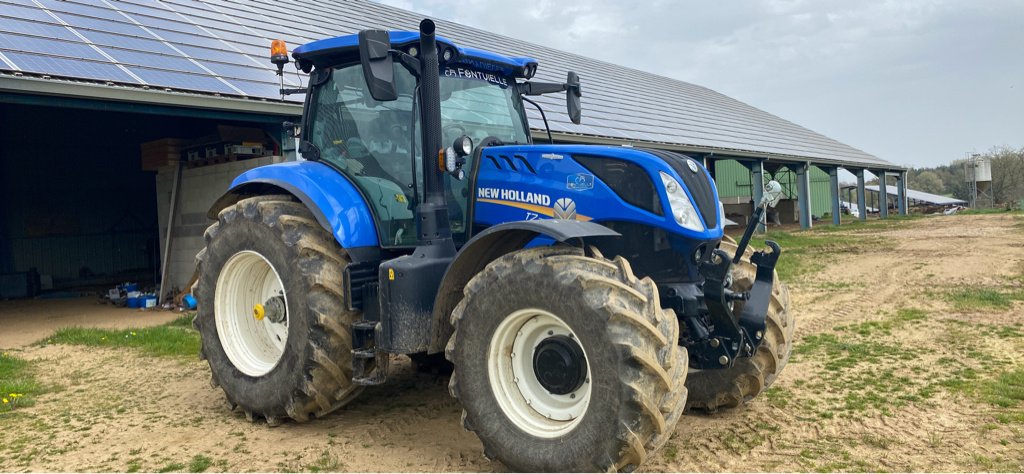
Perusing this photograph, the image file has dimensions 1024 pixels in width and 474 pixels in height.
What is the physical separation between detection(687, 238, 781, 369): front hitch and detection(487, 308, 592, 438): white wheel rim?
31.5 inches

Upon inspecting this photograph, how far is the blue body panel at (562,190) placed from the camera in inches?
145

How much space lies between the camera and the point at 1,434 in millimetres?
4504

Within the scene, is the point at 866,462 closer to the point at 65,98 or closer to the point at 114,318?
the point at 65,98

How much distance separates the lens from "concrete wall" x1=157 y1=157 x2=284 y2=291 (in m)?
10.6

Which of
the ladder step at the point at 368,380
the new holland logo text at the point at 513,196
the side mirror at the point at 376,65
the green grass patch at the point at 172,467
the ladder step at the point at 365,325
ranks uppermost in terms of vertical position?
the side mirror at the point at 376,65

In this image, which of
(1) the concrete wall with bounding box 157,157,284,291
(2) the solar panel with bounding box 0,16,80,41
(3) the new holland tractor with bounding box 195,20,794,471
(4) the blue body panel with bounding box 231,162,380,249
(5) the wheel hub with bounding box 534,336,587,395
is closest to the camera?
(3) the new holland tractor with bounding box 195,20,794,471

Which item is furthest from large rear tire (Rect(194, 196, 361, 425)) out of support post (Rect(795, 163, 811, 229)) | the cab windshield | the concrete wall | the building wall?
the building wall

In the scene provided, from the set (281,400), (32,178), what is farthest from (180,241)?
(281,400)

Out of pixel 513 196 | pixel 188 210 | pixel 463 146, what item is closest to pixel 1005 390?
pixel 513 196

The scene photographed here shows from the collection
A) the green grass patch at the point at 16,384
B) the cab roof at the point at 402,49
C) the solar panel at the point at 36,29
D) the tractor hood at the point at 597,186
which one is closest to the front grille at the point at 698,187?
the tractor hood at the point at 597,186

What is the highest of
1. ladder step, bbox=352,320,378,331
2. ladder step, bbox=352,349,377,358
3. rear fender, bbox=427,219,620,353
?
rear fender, bbox=427,219,620,353

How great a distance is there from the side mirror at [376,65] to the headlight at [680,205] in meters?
1.48

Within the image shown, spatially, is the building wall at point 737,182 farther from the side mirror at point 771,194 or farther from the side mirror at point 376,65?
the side mirror at point 376,65

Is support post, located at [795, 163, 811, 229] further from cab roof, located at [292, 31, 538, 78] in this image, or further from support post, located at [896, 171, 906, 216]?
cab roof, located at [292, 31, 538, 78]
